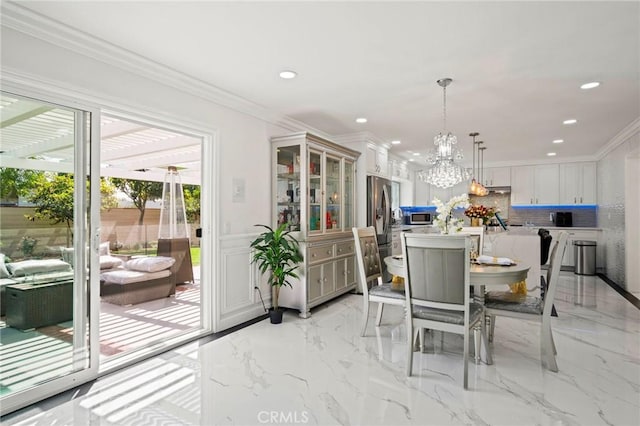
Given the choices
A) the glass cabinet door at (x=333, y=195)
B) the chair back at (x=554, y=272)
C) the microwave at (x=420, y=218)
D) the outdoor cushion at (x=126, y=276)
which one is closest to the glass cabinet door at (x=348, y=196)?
the glass cabinet door at (x=333, y=195)

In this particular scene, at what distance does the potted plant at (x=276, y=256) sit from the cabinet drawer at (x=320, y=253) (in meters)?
0.19

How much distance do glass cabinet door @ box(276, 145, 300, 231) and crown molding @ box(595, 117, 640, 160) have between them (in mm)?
4231

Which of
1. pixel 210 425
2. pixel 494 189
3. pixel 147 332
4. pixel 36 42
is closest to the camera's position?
pixel 210 425

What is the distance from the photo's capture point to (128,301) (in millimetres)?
4062

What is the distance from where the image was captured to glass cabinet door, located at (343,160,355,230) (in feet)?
16.4

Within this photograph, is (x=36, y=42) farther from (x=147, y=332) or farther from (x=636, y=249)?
(x=636, y=249)

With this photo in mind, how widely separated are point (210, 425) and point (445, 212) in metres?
2.39

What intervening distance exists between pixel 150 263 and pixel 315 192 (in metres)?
2.11

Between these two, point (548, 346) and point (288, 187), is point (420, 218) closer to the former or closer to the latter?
point (288, 187)

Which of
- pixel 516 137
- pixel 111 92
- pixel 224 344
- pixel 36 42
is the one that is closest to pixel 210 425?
pixel 224 344

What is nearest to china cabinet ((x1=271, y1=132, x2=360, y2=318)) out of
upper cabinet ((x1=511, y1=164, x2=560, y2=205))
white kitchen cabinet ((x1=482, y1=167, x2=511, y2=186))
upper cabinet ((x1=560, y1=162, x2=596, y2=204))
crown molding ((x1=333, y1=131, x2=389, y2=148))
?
crown molding ((x1=333, y1=131, x2=389, y2=148))

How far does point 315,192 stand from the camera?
171 inches

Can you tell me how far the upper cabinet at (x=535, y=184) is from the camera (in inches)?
296

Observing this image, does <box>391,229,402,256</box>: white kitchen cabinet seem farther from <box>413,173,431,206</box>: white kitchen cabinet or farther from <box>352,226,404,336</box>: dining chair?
<box>413,173,431,206</box>: white kitchen cabinet
